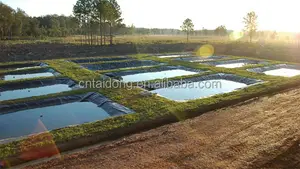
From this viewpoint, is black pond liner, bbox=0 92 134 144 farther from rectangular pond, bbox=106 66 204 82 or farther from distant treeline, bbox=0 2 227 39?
distant treeline, bbox=0 2 227 39

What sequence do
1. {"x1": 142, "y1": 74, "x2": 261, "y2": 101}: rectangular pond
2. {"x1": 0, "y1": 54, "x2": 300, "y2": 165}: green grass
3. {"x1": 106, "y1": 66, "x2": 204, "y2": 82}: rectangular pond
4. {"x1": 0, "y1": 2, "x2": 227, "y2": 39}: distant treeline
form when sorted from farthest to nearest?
1. {"x1": 0, "y1": 2, "x2": 227, "y2": 39}: distant treeline
2. {"x1": 106, "y1": 66, "x2": 204, "y2": 82}: rectangular pond
3. {"x1": 142, "y1": 74, "x2": 261, "y2": 101}: rectangular pond
4. {"x1": 0, "y1": 54, "x2": 300, "y2": 165}: green grass

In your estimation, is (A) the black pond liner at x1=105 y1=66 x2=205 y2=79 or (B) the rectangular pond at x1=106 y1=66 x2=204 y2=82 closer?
(B) the rectangular pond at x1=106 y1=66 x2=204 y2=82

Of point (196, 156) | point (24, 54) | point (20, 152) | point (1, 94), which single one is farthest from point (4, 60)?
point (196, 156)

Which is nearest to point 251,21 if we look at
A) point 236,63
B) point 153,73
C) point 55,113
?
point 236,63

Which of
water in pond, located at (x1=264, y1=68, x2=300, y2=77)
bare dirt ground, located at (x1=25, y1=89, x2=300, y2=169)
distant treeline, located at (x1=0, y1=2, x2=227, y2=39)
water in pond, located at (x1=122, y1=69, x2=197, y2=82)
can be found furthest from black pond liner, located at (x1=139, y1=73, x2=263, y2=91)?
distant treeline, located at (x1=0, y1=2, x2=227, y2=39)

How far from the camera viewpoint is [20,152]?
573 centimetres

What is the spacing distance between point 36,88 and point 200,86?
28.4 feet

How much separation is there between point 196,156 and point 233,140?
1.38 m

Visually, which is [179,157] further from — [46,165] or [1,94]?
[1,94]

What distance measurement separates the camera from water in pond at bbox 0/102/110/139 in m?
7.66

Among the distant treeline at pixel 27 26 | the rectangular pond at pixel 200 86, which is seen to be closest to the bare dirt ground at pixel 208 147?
the rectangular pond at pixel 200 86

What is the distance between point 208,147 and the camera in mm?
5914

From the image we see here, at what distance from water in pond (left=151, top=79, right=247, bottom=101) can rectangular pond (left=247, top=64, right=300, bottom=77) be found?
462 centimetres

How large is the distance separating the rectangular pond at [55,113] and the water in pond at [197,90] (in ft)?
9.93
